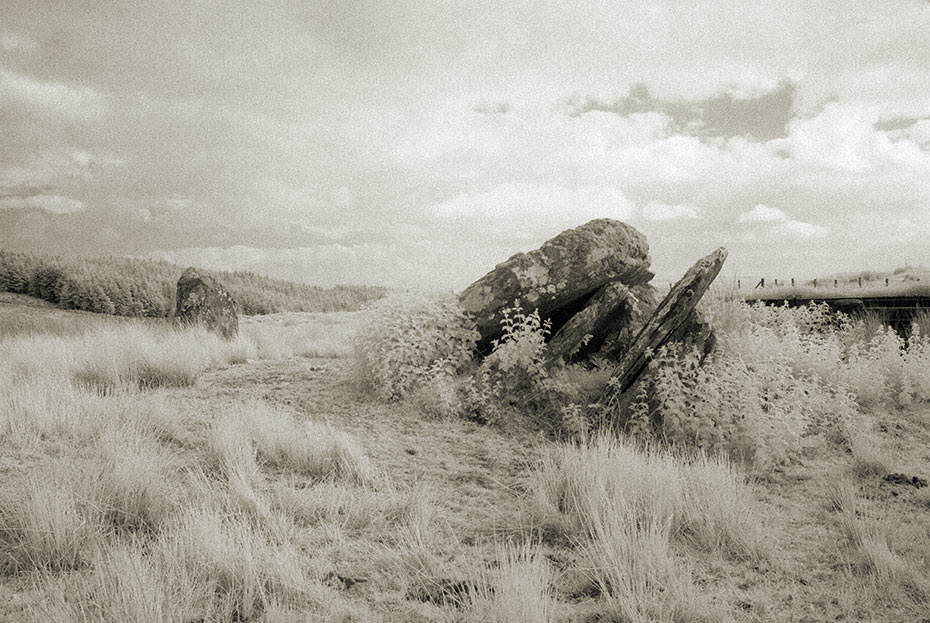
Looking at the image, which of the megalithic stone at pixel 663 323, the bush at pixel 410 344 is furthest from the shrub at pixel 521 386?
the megalithic stone at pixel 663 323

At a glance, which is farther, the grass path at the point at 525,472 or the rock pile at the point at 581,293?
the rock pile at the point at 581,293

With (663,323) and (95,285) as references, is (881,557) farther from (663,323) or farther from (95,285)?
(95,285)

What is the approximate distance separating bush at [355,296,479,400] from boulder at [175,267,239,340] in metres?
7.94

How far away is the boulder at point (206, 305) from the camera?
14.9 meters

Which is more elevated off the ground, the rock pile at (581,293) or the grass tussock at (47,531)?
the rock pile at (581,293)

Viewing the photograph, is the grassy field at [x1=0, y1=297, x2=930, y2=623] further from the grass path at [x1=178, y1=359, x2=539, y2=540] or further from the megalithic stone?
the megalithic stone

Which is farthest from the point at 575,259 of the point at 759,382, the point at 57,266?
the point at 57,266

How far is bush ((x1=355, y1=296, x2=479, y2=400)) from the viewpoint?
7.55 m

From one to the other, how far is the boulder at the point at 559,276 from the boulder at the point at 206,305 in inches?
354

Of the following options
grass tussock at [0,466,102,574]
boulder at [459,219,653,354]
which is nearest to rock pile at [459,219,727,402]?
boulder at [459,219,653,354]

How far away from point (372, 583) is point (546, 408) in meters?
3.94

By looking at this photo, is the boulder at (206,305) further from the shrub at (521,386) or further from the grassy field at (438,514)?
the shrub at (521,386)

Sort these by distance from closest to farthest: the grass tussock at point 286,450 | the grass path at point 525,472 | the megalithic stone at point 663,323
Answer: the grass path at point 525,472 < the grass tussock at point 286,450 < the megalithic stone at point 663,323

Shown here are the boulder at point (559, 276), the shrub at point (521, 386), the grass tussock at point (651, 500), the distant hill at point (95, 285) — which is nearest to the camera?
the grass tussock at point (651, 500)
